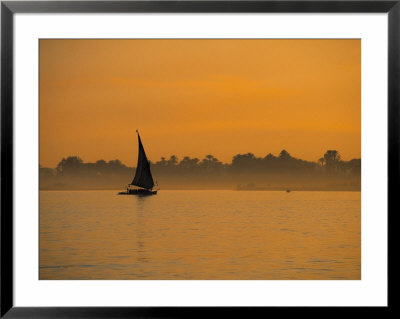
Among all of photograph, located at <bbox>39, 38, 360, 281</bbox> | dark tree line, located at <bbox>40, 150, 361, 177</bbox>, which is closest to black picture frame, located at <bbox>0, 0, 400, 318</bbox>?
photograph, located at <bbox>39, 38, 360, 281</bbox>

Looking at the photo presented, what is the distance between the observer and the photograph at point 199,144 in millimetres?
4082

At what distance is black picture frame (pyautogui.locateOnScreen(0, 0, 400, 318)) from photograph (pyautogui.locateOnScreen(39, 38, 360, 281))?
22cm

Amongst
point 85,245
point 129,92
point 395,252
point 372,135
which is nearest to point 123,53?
point 129,92

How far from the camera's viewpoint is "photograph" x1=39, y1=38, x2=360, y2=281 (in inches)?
161

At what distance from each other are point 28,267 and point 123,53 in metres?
2.28

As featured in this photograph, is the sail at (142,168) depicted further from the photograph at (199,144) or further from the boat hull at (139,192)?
the boat hull at (139,192)

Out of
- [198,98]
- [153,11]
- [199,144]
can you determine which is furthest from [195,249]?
[153,11]

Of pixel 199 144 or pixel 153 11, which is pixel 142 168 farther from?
pixel 153 11

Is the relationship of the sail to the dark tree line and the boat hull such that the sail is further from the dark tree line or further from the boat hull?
the boat hull

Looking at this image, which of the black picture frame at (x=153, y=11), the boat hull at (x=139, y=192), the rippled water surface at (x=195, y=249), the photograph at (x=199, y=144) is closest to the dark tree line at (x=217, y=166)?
the photograph at (x=199, y=144)

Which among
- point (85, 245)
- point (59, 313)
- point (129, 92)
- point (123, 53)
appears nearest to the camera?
point (59, 313)

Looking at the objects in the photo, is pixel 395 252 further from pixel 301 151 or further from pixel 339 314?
pixel 301 151

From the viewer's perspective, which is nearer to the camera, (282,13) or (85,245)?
(282,13)

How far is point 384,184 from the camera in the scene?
11.1ft
